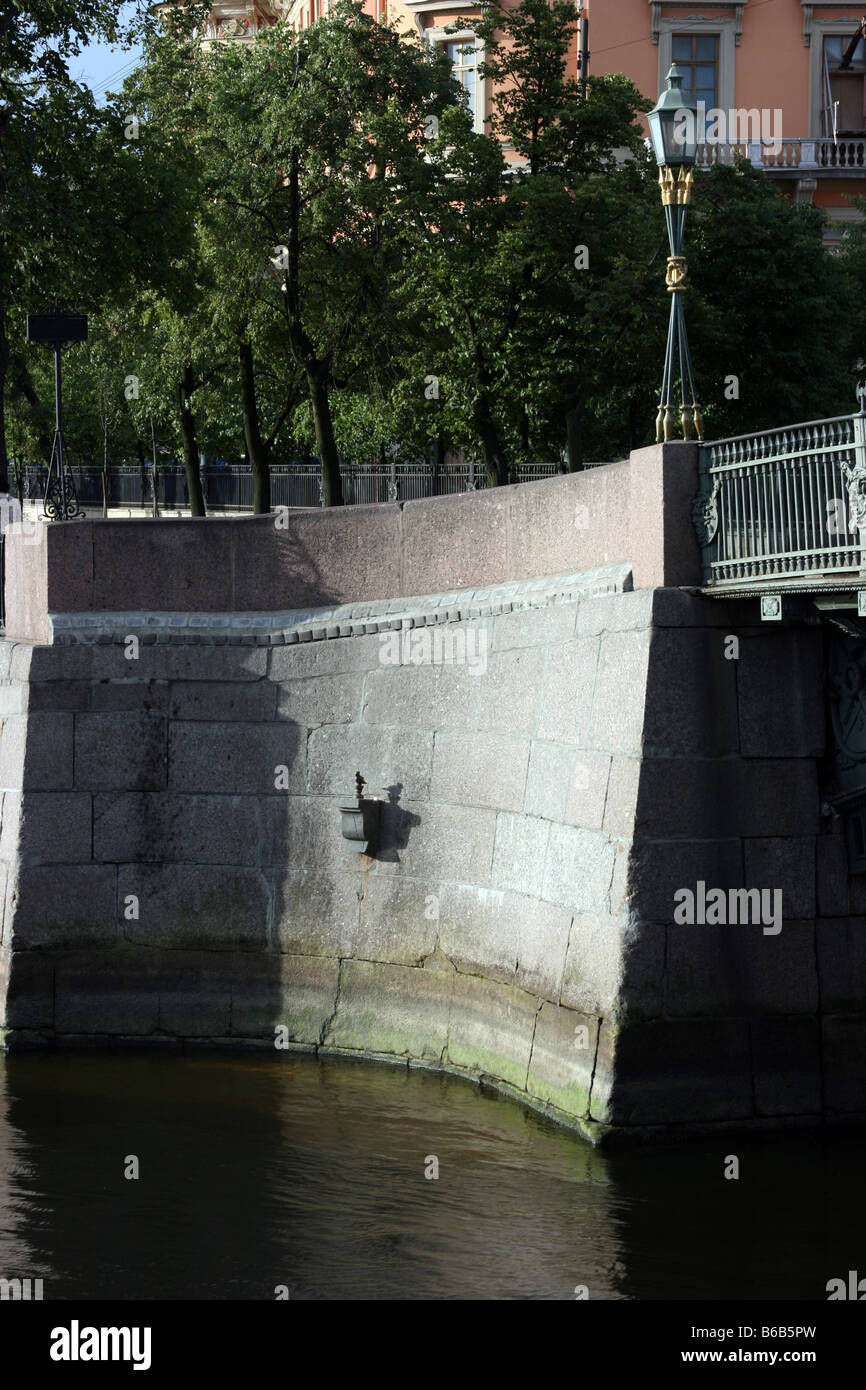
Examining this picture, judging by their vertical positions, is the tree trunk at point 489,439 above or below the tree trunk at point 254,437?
below

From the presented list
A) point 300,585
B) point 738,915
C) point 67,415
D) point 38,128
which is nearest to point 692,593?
point 738,915

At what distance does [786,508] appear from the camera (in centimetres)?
1230

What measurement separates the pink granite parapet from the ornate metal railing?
175 centimetres

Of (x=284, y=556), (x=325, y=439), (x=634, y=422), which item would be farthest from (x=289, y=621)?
(x=634, y=422)

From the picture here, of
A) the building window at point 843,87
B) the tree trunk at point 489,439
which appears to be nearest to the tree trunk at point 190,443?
the tree trunk at point 489,439

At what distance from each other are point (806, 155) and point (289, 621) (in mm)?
28080

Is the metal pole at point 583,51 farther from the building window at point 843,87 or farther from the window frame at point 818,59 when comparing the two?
the building window at point 843,87

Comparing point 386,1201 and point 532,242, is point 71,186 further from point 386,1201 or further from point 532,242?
point 386,1201

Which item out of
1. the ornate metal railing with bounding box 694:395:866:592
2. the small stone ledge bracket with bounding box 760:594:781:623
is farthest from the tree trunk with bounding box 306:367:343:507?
Answer: the small stone ledge bracket with bounding box 760:594:781:623

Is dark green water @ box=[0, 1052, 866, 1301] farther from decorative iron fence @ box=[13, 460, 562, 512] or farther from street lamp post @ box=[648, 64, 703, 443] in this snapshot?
decorative iron fence @ box=[13, 460, 562, 512]

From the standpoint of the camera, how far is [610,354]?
27.2m

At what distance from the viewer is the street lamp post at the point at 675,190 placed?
1327 centimetres

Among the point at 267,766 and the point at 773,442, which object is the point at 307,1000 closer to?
the point at 267,766

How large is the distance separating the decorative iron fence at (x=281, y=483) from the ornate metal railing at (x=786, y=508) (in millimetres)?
18833
